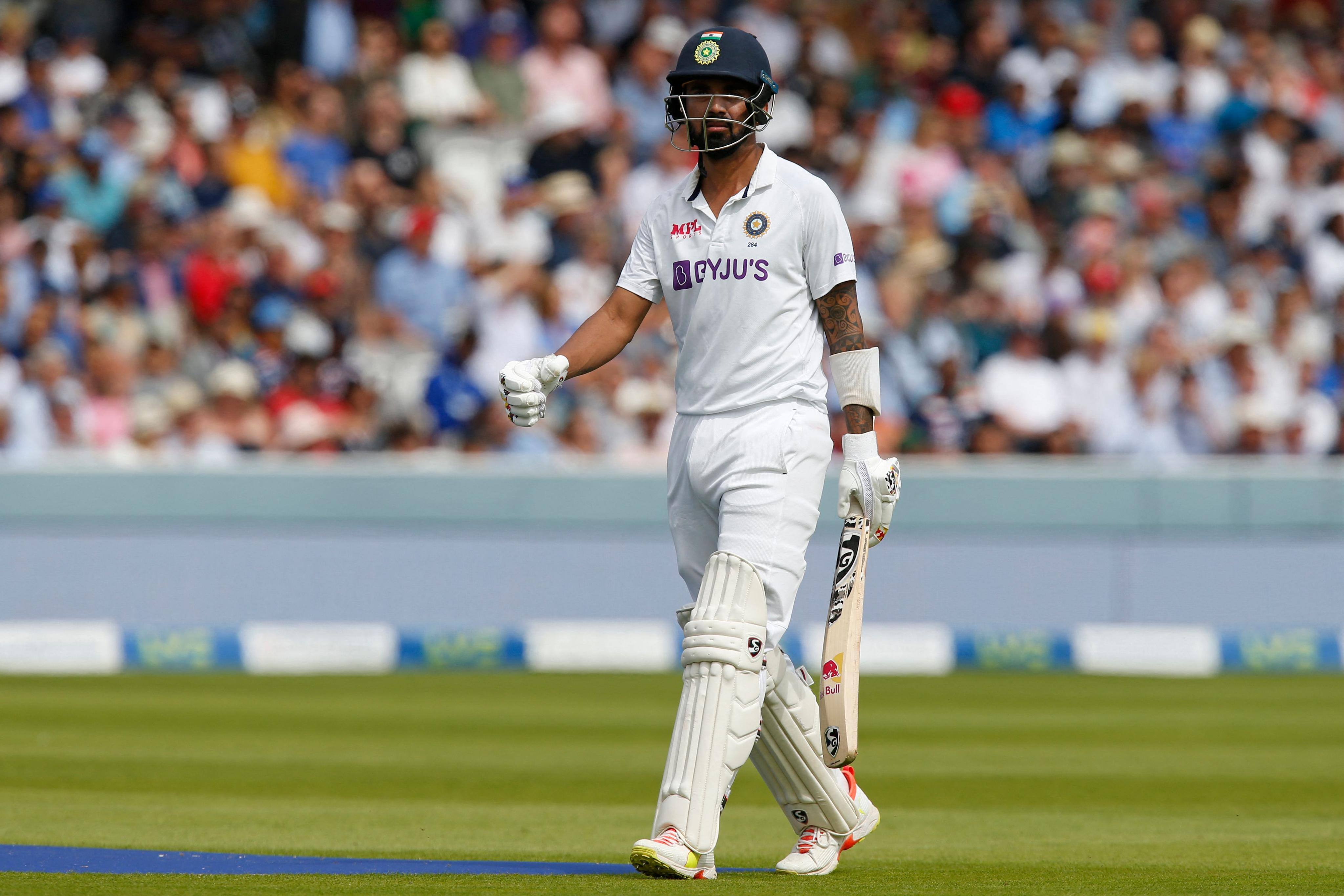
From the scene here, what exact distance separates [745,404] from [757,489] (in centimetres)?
23

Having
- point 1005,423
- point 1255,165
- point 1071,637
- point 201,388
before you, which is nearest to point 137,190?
point 201,388

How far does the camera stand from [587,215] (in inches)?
562

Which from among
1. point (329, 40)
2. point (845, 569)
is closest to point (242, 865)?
point (845, 569)

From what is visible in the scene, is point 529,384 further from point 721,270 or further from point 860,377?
point 860,377

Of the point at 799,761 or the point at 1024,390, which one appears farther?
the point at 1024,390

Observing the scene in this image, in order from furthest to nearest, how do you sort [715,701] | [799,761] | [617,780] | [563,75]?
[563,75], [617,780], [799,761], [715,701]

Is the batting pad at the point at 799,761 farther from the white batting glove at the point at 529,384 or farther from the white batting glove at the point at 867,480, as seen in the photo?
the white batting glove at the point at 529,384

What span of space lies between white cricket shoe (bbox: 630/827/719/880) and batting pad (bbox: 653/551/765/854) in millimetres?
24

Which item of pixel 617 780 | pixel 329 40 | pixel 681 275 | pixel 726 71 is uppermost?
pixel 329 40

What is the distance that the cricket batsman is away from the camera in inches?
196

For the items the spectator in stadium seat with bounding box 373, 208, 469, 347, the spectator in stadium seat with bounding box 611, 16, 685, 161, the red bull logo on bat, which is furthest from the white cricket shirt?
the spectator in stadium seat with bounding box 611, 16, 685, 161

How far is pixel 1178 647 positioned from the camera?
43.7 ft

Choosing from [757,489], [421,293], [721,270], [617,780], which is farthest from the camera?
[421,293]

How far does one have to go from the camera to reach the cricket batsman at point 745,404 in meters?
4.97
